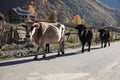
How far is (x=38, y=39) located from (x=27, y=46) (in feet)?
22.2

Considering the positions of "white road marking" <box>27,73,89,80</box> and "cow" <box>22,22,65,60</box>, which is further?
"cow" <box>22,22,65,60</box>

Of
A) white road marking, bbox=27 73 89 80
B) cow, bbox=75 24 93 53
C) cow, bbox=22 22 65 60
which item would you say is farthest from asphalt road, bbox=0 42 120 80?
cow, bbox=75 24 93 53

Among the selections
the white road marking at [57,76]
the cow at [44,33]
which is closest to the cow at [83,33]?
the cow at [44,33]

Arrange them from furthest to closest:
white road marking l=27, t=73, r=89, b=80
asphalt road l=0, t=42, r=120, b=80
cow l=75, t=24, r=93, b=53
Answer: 1. cow l=75, t=24, r=93, b=53
2. asphalt road l=0, t=42, r=120, b=80
3. white road marking l=27, t=73, r=89, b=80

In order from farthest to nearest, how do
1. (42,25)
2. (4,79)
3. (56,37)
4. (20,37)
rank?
(20,37)
(56,37)
(42,25)
(4,79)

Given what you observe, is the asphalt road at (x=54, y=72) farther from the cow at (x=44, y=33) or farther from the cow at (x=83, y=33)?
the cow at (x=83, y=33)

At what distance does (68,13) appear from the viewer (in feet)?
638

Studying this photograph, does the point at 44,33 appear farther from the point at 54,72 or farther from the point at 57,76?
the point at 57,76

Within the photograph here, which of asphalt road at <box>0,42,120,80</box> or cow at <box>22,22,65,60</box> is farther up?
cow at <box>22,22,65,60</box>

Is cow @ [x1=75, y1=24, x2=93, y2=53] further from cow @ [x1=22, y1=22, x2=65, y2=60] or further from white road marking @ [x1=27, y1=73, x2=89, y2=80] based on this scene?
white road marking @ [x1=27, y1=73, x2=89, y2=80]

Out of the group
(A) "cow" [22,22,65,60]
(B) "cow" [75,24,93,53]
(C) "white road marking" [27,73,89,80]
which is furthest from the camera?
(B) "cow" [75,24,93,53]

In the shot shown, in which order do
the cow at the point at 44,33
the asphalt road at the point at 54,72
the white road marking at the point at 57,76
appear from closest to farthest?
the white road marking at the point at 57,76 < the asphalt road at the point at 54,72 < the cow at the point at 44,33

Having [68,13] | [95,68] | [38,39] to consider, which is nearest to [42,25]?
[38,39]

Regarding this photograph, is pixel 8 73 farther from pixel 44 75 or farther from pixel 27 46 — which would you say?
pixel 27 46
